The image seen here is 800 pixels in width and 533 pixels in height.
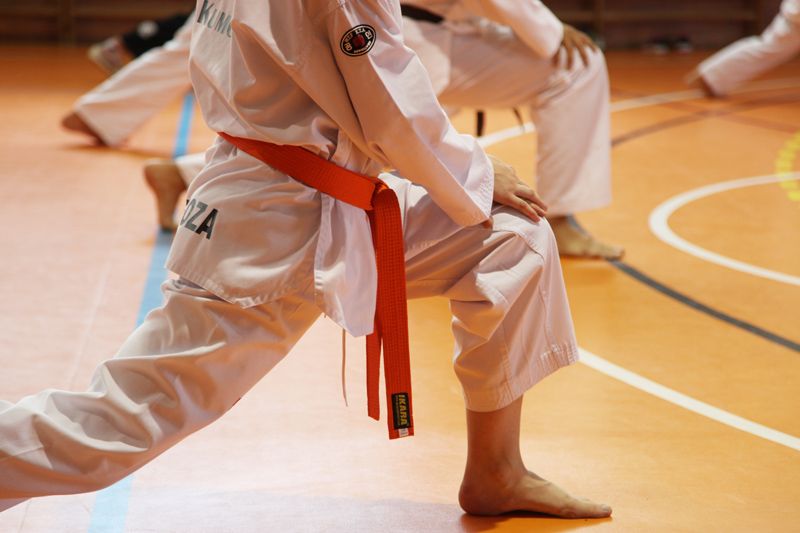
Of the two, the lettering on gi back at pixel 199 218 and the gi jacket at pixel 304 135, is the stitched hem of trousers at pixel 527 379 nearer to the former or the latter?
the gi jacket at pixel 304 135

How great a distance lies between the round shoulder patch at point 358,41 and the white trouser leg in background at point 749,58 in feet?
18.1

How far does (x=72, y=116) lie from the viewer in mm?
5254

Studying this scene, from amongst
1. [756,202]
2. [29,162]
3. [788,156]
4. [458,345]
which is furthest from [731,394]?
[29,162]

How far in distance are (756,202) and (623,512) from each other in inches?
101

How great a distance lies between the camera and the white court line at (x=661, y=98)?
5.62m

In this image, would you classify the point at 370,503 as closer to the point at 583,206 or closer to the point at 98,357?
the point at 98,357

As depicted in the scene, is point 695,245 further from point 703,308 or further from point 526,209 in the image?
point 526,209

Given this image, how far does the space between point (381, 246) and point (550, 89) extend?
194cm

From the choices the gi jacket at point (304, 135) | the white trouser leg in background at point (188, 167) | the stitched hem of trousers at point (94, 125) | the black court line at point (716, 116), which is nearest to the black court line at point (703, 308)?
the white trouser leg in background at point (188, 167)

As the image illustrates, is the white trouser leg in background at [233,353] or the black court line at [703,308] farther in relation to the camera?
the black court line at [703,308]

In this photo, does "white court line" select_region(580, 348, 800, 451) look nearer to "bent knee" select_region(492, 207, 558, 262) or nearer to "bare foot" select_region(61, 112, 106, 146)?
"bent knee" select_region(492, 207, 558, 262)

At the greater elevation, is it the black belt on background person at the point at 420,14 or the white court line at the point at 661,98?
the black belt on background person at the point at 420,14

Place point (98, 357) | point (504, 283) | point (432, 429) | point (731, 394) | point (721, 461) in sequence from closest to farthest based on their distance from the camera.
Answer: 1. point (504, 283)
2. point (721, 461)
3. point (432, 429)
4. point (731, 394)
5. point (98, 357)

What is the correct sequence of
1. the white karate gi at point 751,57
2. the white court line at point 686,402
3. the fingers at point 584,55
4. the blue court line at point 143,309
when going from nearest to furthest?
the blue court line at point 143,309 → the white court line at point 686,402 → the fingers at point 584,55 → the white karate gi at point 751,57
